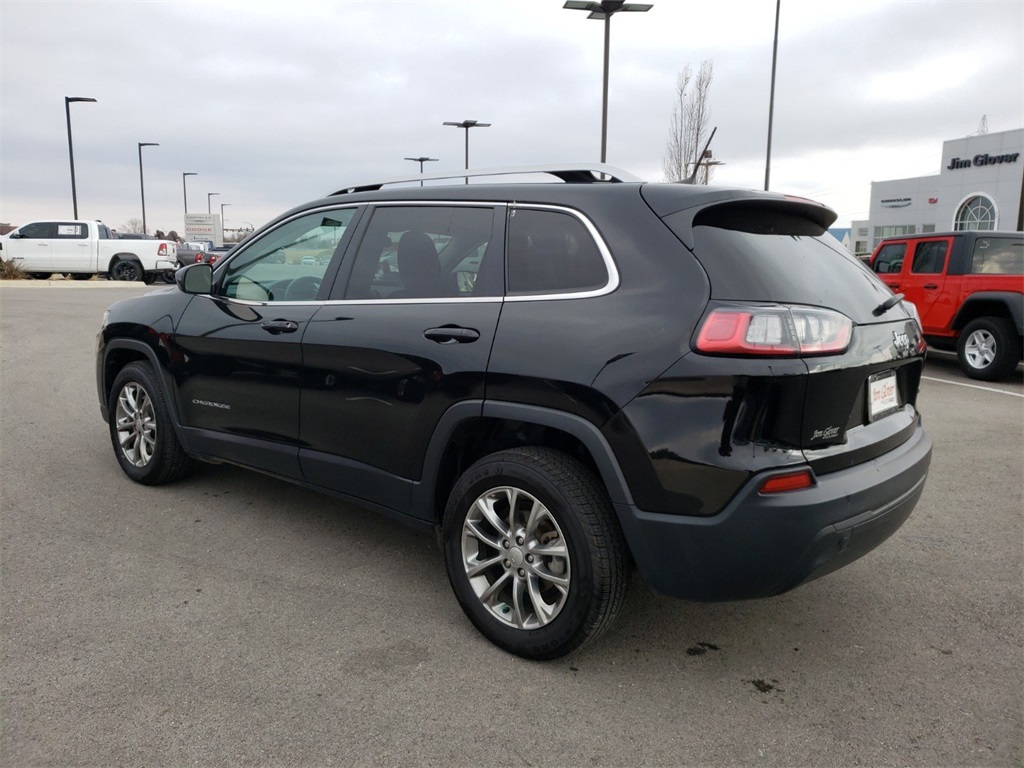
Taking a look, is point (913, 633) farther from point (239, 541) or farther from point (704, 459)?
point (239, 541)

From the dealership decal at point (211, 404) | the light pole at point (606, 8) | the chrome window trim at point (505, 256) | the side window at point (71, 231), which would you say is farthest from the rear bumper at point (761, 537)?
the side window at point (71, 231)

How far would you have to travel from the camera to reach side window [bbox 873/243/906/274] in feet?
36.6

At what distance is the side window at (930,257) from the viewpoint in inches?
409

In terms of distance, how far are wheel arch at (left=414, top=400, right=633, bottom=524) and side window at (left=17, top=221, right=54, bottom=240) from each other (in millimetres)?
27337

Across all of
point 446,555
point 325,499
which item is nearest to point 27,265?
point 325,499

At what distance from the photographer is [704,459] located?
8.14 feet

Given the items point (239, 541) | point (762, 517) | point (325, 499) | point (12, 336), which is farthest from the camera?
point (12, 336)

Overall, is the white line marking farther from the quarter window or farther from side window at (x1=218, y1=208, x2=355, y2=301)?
the quarter window

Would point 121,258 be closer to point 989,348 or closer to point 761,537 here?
point 989,348

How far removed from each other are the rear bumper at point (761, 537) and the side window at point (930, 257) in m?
8.98

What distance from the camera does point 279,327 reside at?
385 centimetres

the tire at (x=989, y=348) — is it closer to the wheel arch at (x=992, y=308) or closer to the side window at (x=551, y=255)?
the wheel arch at (x=992, y=308)

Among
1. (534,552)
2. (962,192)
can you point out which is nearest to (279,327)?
(534,552)

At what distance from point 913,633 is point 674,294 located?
1.81 meters
